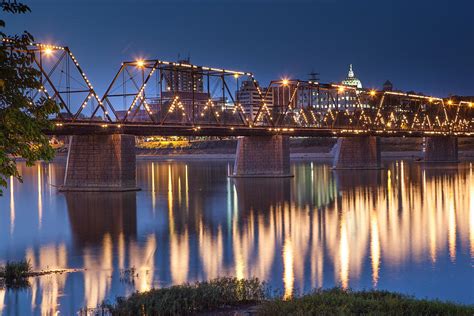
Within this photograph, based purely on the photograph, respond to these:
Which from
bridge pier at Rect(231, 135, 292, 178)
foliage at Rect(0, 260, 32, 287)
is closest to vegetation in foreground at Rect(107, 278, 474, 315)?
foliage at Rect(0, 260, 32, 287)

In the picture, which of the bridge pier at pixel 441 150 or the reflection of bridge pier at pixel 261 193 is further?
the bridge pier at pixel 441 150

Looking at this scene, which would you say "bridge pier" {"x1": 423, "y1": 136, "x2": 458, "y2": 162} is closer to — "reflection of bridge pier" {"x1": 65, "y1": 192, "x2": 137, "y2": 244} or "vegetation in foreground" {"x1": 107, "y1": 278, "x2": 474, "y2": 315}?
"reflection of bridge pier" {"x1": 65, "y1": 192, "x2": 137, "y2": 244}

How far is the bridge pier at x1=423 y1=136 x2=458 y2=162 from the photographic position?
14250 centimetres

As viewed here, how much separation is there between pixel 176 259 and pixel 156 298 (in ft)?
39.0

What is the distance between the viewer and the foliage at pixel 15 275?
23.3m

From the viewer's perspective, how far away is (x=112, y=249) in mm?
32562

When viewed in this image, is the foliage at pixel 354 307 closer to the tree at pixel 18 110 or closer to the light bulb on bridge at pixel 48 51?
the tree at pixel 18 110

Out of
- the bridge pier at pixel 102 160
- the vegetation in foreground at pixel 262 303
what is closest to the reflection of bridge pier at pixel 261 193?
the bridge pier at pixel 102 160

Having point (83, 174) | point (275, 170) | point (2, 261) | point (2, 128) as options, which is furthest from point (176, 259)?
point (275, 170)

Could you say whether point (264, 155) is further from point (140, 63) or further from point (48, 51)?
point (48, 51)

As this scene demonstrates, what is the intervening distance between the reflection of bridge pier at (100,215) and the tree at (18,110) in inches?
795

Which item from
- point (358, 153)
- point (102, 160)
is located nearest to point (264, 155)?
point (358, 153)

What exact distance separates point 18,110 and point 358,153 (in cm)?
10162

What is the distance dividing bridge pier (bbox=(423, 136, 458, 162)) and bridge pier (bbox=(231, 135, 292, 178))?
59.8 metres
